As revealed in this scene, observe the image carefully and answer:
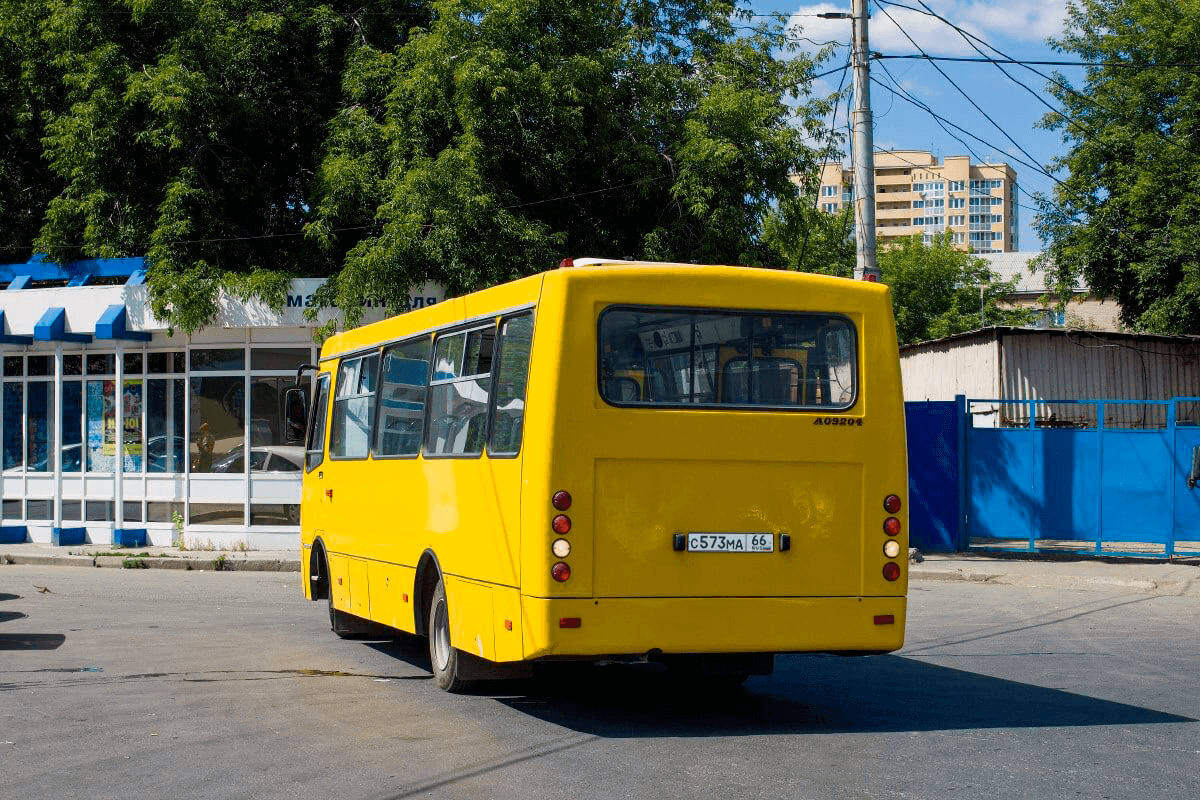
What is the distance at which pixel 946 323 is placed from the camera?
2510 inches

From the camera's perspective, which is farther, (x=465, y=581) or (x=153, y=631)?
(x=153, y=631)

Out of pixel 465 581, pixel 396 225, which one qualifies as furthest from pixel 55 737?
pixel 396 225

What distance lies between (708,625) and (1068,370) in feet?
67.5

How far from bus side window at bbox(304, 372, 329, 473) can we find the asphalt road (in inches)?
64.8

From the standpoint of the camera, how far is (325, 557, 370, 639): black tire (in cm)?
1291

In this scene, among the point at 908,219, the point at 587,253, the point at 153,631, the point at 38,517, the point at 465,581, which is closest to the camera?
the point at 465,581

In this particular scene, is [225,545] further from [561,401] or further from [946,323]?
[946,323]

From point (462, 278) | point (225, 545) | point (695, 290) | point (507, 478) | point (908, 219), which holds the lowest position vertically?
point (225, 545)

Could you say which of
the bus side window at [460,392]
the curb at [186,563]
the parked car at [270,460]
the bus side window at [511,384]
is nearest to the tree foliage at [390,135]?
the parked car at [270,460]

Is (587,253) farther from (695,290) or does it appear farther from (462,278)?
(695,290)

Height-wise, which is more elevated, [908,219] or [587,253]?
[908,219]

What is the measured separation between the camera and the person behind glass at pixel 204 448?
2464 centimetres

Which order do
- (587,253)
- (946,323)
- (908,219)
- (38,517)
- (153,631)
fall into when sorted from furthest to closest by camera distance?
(908,219), (946,323), (38,517), (587,253), (153,631)

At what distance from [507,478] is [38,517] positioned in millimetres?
20705
